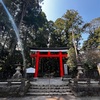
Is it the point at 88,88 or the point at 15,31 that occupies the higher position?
the point at 15,31

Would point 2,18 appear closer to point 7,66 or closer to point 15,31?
point 15,31

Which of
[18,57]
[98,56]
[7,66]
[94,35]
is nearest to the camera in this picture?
[98,56]

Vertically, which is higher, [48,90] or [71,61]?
[71,61]

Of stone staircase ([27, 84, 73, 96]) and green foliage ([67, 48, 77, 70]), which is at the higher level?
green foliage ([67, 48, 77, 70])

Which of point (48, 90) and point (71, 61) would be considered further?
point (71, 61)

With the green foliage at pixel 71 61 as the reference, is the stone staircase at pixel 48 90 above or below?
below

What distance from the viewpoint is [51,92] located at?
7.75 meters

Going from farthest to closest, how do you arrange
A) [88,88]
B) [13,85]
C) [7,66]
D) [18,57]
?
[18,57]
[7,66]
[13,85]
[88,88]

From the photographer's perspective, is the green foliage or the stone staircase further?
the green foliage

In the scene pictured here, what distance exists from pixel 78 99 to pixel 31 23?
14.7 m

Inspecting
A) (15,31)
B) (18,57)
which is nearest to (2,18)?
(15,31)

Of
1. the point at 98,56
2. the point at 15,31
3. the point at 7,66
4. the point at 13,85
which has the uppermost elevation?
the point at 15,31

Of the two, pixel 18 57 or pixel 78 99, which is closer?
pixel 78 99

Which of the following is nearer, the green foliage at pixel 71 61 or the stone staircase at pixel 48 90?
the stone staircase at pixel 48 90
